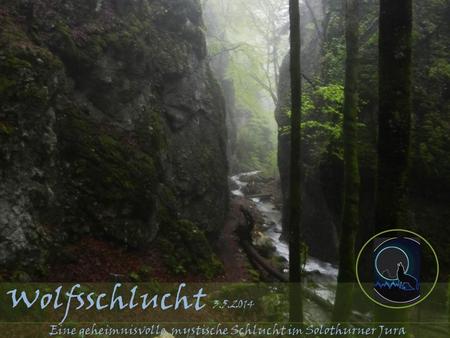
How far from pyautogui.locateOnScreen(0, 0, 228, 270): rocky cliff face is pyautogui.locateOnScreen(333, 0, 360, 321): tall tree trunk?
5.82 m

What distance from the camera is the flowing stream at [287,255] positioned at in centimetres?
1439

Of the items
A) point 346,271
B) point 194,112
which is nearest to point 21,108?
point 346,271

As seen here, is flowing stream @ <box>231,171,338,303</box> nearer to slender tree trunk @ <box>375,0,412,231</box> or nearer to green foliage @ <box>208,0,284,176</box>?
green foliage @ <box>208,0,284,176</box>

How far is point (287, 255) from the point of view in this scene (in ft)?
60.7

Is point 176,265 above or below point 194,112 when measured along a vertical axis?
below

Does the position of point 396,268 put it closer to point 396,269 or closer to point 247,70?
point 396,269

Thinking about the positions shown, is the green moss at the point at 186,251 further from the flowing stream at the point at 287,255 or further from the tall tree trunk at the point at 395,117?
the tall tree trunk at the point at 395,117

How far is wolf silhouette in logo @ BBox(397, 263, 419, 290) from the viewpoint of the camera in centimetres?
426

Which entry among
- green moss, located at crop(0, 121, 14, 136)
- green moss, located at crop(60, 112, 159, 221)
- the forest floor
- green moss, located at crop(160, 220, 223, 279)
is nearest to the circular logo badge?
the forest floor

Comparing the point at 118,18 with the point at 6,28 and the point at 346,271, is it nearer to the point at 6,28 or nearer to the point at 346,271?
the point at 6,28

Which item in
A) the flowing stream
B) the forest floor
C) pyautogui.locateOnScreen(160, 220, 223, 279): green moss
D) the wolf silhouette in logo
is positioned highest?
the wolf silhouette in logo

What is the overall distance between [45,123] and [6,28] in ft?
8.15

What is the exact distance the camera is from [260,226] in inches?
864

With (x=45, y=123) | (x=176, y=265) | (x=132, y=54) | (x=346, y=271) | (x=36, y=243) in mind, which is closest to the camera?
(x=346, y=271)
